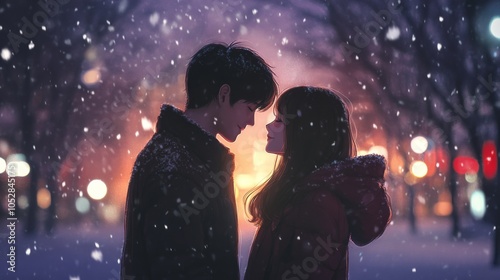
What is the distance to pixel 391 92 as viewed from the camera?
1847cm

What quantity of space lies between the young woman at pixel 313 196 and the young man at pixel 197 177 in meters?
0.44

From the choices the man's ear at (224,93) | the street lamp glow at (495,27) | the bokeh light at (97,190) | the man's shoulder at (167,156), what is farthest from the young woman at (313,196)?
the bokeh light at (97,190)

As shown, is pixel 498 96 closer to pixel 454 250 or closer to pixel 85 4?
pixel 454 250

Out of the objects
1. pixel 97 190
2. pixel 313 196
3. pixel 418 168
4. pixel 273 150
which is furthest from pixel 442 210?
pixel 313 196

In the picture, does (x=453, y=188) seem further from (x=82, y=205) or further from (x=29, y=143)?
(x=82, y=205)

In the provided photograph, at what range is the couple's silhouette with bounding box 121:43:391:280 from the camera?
2.76 meters

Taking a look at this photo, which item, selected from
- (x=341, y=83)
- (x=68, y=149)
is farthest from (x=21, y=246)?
(x=341, y=83)

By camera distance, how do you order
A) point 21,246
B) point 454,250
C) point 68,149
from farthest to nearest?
point 68,149
point 21,246
point 454,250

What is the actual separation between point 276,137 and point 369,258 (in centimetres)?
1155

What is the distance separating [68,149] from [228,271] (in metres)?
21.1

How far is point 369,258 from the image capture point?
14812 millimetres

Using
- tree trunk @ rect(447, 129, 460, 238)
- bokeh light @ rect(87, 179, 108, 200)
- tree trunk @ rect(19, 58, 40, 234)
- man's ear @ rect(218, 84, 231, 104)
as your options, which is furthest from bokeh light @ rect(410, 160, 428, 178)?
man's ear @ rect(218, 84, 231, 104)

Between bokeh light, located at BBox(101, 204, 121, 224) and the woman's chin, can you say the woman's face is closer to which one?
the woman's chin

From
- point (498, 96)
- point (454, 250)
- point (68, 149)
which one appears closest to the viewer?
point (498, 96)
